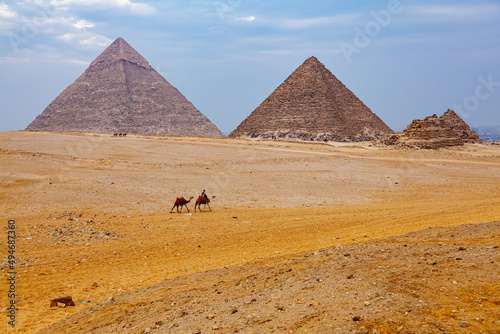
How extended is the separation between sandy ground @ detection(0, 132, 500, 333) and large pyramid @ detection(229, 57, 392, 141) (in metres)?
49.3

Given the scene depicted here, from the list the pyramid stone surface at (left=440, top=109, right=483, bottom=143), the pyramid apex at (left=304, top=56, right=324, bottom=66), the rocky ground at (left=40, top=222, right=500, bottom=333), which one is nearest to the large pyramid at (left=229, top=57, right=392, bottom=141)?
the pyramid apex at (left=304, top=56, right=324, bottom=66)

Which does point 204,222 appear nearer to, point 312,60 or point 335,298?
point 335,298

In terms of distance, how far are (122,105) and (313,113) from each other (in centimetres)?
6268

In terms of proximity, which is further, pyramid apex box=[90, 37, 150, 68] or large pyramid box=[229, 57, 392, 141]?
pyramid apex box=[90, 37, 150, 68]

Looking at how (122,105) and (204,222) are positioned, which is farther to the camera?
(122,105)

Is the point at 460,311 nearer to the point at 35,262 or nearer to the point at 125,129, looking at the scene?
the point at 35,262

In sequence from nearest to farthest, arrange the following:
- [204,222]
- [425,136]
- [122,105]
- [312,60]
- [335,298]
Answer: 1. [335,298]
2. [204,222]
3. [425,136]
4. [312,60]
5. [122,105]

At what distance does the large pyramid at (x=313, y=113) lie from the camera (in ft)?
244

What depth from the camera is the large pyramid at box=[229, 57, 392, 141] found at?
244 feet

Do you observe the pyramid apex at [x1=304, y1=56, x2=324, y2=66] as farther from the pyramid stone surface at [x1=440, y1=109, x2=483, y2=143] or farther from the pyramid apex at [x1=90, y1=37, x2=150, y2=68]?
the pyramid apex at [x1=90, y1=37, x2=150, y2=68]

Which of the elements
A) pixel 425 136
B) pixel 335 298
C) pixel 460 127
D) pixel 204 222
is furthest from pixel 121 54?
pixel 335 298

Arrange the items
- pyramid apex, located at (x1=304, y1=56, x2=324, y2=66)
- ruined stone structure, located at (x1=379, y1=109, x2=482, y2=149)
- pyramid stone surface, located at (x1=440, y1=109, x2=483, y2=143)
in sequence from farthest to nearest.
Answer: pyramid apex, located at (x1=304, y1=56, x2=324, y2=66)
pyramid stone surface, located at (x1=440, y1=109, x2=483, y2=143)
ruined stone structure, located at (x1=379, y1=109, x2=482, y2=149)

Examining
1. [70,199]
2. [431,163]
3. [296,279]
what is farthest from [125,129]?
[296,279]

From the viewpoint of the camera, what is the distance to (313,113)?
78.4m
